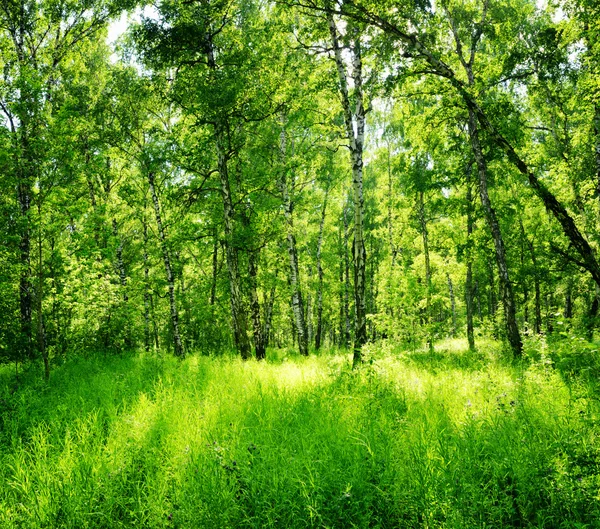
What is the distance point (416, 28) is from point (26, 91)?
9.46 meters

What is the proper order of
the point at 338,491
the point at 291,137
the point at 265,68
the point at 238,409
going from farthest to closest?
the point at 291,137 → the point at 265,68 → the point at 238,409 → the point at 338,491

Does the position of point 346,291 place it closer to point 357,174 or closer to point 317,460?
point 357,174

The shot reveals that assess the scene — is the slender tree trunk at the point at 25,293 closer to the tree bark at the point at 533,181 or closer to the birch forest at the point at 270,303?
the birch forest at the point at 270,303

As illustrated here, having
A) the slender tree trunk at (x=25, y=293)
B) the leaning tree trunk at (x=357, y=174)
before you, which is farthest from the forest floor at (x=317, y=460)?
the slender tree trunk at (x=25, y=293)

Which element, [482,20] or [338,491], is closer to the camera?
[338,491]

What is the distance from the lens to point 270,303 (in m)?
21.5

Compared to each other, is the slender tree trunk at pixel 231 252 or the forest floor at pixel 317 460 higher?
the slender tree trunk at pixel 231 252

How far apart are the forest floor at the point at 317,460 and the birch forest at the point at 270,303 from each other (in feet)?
0.10

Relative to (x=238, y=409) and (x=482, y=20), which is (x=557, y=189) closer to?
(x=482, y=20)

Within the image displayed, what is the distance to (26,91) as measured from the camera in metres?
8.34

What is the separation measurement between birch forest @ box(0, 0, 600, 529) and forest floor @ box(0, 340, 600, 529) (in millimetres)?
30

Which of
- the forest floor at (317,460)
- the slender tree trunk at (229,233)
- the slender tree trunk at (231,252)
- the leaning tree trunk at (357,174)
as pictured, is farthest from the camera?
the slender tree trunk at (231,252)

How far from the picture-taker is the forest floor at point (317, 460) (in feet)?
9.06

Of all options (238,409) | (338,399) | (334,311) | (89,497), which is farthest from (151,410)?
(334,311)
